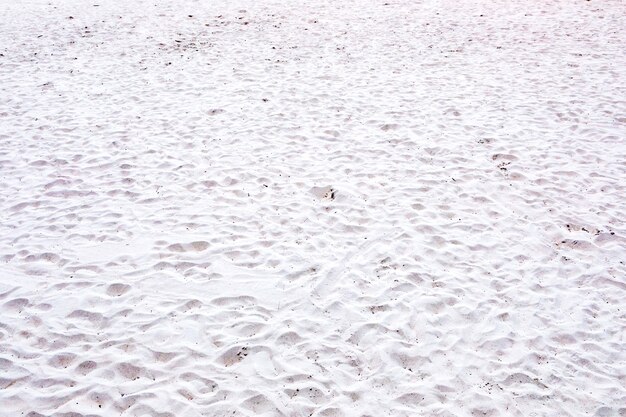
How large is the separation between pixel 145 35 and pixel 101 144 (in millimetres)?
6120

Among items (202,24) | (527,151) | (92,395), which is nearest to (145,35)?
(202,24)

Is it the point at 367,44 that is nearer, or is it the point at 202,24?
the point at 367,44

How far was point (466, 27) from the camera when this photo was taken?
13172 millimetres

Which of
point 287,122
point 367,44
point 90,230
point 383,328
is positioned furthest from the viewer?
point 367,44

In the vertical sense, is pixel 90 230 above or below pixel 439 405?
above

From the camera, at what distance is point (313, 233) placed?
19.3 feet

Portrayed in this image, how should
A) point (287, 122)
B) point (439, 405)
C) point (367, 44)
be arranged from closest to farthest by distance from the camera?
point (439, 405)
point (287, 122)
point (367, 44)

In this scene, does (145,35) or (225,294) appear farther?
(145,35)

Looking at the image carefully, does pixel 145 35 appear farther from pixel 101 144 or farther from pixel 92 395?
pixel 92 395

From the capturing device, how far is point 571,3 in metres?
15.0

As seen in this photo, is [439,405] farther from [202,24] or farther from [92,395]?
[202,24]

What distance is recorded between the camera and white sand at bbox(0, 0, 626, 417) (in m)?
4.21

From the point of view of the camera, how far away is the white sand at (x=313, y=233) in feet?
13.8

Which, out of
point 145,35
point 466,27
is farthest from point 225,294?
point 466,27
